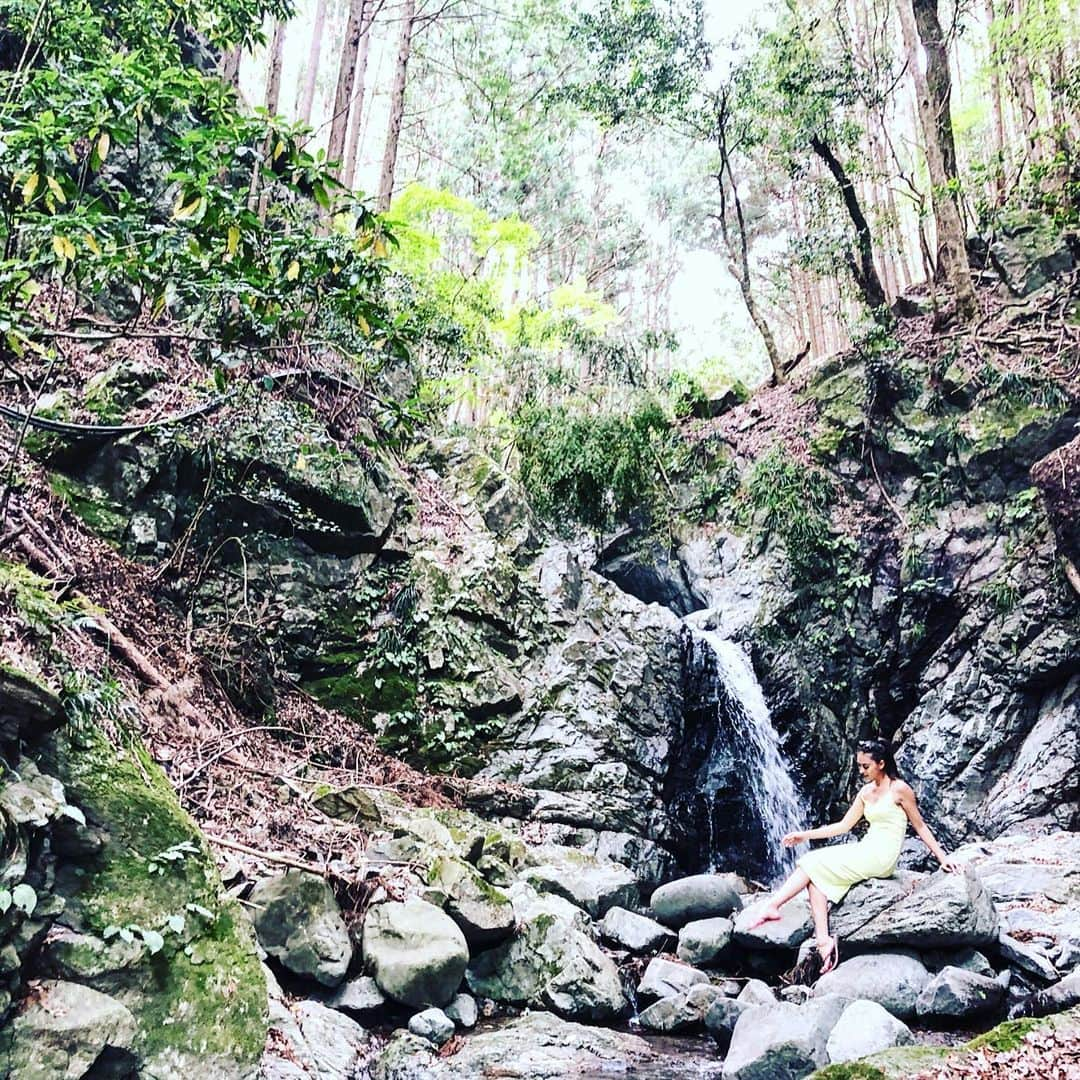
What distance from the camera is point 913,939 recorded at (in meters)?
5.25

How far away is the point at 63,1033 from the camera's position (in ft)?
9.39

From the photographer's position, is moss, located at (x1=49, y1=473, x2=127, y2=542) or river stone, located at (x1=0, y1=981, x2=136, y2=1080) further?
moss, located at (x1=49, y1=473, x2=127, y2=542)

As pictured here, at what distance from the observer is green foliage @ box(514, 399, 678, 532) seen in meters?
13.0

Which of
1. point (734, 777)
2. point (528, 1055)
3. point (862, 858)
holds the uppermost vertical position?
point (734, 777)

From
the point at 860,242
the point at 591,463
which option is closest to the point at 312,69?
the point at 591,463

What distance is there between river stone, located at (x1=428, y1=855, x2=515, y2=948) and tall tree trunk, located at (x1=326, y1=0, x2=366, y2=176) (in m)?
10.6

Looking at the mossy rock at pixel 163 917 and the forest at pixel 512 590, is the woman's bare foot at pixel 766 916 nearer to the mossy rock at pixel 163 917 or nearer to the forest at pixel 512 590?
the forest at pixel 512 590

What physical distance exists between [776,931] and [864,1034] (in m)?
2.12

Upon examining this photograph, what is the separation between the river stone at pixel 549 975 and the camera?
17.1ft

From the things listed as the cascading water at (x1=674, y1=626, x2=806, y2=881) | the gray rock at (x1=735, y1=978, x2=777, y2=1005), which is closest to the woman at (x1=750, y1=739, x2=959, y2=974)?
the gray rock at (x1=735, y1=978, x2=777, y2=1005)

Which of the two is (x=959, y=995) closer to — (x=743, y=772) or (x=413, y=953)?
(x=413, y=953)

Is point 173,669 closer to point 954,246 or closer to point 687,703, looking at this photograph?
point 687,703

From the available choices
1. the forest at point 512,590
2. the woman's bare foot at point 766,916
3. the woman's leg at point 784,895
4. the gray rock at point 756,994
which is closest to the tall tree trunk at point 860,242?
the forest at point 512,590

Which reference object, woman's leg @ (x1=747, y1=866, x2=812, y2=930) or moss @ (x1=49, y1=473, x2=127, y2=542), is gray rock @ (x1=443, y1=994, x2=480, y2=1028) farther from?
moss @ (x1=49, y1=473, x2=127, y2=542)
